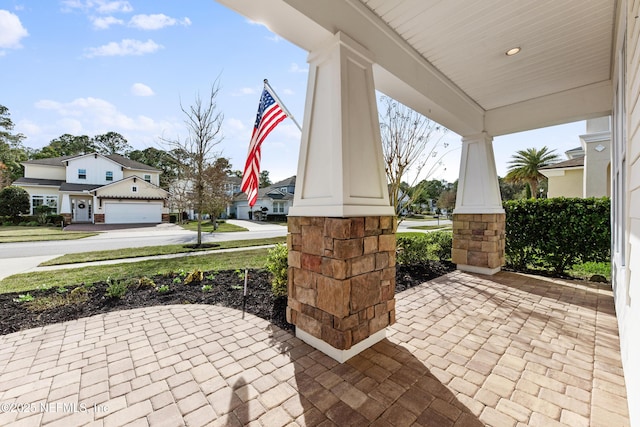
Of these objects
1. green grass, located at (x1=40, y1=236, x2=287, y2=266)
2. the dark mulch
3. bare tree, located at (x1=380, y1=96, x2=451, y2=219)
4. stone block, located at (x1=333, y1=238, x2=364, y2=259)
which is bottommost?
green grass, located at (x1=40, y1=236, x2=287, y2=266)

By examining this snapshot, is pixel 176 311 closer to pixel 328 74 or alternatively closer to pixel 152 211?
pixel 328 74

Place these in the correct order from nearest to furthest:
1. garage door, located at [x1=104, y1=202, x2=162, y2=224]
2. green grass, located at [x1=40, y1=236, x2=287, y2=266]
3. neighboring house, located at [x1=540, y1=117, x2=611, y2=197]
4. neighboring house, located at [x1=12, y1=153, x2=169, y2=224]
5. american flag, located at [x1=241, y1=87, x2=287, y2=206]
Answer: american flag, located at [x1=241, y1=87, x2=287, y2=206] < green grass, located at [x1=40, y1=236, x2=287, y2=266] < neighboring house, located at [x1=540, y1=117, x2=611, y2=197] < neighboring house, located at [x1=12, y1=153, x2=169, y2=224] < garage door, located at [x1=104, y1=202, x2=162, y2=224]

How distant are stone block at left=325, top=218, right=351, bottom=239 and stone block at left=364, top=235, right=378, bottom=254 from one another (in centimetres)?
27

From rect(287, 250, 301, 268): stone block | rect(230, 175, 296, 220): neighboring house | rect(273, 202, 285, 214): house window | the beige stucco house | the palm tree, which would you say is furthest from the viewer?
rect(273, 202, 285, 214): house window

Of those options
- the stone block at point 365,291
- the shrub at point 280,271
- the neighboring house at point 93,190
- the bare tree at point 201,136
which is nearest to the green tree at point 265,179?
the neighboring house at point 93,190

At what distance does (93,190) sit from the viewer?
19.0 meters

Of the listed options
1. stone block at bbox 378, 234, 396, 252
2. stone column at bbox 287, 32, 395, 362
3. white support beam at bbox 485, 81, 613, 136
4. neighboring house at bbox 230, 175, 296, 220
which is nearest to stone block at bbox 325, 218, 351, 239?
stone column at bbox 287, 32, 395, 362

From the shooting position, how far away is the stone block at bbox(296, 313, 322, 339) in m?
2.37

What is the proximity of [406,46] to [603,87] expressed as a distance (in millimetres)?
3455

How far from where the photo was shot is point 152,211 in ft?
70.9

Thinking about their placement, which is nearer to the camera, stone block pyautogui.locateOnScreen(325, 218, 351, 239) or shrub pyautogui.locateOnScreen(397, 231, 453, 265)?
stone block pyautogui.locateOnScreen(325, 218, 351, 239)

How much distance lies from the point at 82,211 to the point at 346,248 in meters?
26.4

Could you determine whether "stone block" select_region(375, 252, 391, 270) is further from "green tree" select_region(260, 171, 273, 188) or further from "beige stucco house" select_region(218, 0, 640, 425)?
"green tree" select_region(260, 171, 273, 188)

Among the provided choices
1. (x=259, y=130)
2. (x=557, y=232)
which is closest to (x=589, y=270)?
(x=557, y=232)
